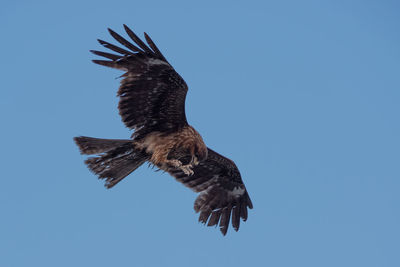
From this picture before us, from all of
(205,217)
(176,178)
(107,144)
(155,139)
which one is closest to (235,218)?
(205,217)

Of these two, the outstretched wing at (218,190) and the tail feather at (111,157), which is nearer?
the tail feather at (111,157)

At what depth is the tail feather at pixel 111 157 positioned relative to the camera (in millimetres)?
9625

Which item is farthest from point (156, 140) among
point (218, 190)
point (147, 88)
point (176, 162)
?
point (218, 190)

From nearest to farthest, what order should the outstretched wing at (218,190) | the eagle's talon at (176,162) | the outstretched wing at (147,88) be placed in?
1. the outstretched wing at (147,88)
2. the eagle's talon at (176,162)
3. the outstretched wing at (218,190)

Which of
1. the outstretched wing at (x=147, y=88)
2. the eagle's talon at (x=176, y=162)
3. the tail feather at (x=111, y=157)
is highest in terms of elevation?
the outstretched wing at (x=147, y=88)

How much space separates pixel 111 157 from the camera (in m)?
10.0

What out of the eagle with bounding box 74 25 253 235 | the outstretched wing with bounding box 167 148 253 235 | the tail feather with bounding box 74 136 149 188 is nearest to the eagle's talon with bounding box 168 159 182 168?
the eagle with bounding box 74 25 253 235

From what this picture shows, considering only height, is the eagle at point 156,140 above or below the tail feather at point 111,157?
above

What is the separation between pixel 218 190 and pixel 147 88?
3.38 metres

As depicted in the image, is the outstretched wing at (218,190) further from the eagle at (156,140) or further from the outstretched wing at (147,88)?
the outstretched wing at (147,88)

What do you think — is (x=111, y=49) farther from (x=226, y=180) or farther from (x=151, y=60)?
(x=226, y=180)

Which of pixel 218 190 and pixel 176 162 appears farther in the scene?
pixel 218 190

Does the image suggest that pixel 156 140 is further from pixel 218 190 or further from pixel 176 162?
pixel 218 190

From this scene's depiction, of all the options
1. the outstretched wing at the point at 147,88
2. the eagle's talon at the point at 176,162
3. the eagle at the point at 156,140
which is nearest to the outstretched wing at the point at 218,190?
the eagle at the point at 156,140
